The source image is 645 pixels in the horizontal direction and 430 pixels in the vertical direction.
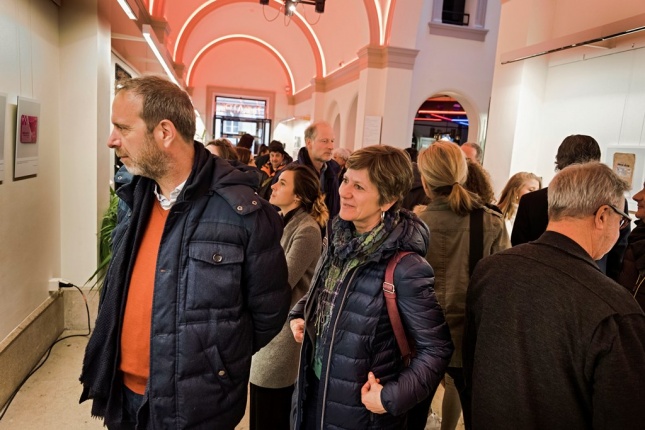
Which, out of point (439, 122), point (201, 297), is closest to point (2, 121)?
point (201, 297)

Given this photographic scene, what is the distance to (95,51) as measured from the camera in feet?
11.5

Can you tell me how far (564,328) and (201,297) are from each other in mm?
1025

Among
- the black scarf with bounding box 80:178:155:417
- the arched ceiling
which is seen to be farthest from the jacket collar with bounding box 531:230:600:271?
the arched ceiling

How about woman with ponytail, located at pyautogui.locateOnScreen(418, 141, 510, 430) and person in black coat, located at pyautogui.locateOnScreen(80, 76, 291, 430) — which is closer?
person in black coat, located at pyautogui.locateOnScreen(80, 76, 291, 430)

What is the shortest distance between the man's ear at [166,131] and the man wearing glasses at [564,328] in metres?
1.08

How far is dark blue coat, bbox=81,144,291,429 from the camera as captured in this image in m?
1.33

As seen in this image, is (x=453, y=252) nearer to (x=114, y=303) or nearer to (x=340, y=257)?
(x=340, y=257)

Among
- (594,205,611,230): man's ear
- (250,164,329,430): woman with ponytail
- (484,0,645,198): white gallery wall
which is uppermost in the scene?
(484,0,645,198): white gallery wall

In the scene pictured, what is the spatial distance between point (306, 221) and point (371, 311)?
852 mm

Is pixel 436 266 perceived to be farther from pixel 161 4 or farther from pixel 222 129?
pixel 222 129

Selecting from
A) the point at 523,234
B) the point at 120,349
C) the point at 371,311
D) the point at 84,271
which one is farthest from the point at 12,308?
the point at 523,234

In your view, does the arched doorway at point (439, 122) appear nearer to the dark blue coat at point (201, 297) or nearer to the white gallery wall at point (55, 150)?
the white gallery wall at point (55, 150)

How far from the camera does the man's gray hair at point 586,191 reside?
1155mm

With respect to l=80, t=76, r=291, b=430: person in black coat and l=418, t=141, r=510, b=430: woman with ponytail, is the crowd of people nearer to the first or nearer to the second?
l=80, t=76, r=291, b=430: person in black coat
